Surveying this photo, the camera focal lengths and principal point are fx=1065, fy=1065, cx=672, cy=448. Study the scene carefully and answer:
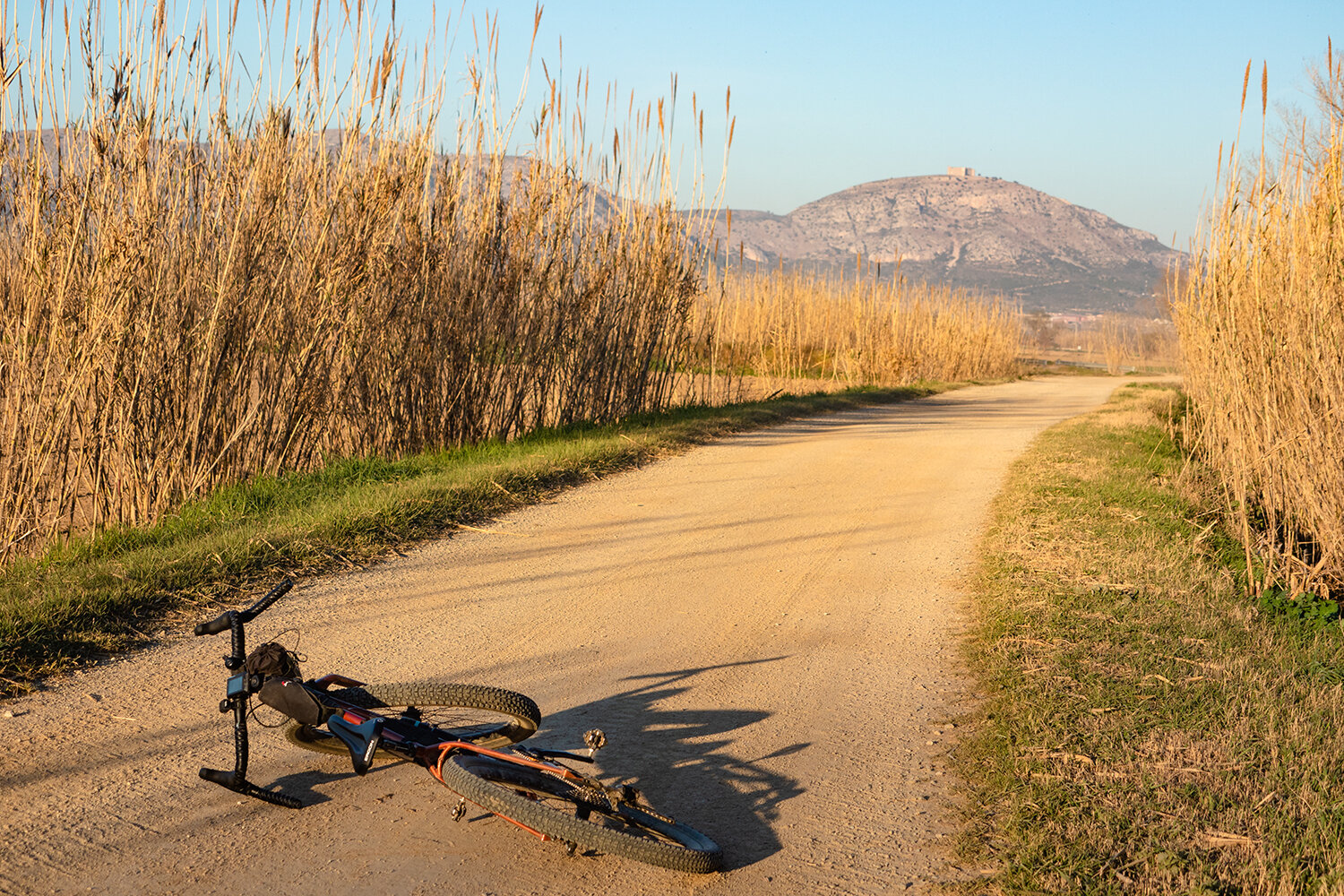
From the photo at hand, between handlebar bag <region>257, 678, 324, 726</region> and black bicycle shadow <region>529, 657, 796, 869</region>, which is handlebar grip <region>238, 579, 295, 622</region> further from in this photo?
black bicycle shadow <region>529, 657, 796, 869</region>

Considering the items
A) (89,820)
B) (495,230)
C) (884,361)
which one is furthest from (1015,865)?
(884,361)

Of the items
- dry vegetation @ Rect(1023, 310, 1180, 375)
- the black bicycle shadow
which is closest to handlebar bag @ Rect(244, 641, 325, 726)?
the black bicycle shadow

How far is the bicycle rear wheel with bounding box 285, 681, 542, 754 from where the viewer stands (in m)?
3.44

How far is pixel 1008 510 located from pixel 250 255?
226 inches

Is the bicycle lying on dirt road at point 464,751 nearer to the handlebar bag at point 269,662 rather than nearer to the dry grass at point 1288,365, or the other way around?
the handlebar bag at point 269,662

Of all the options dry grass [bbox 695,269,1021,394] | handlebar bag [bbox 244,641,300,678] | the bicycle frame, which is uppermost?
dry grass [bbox 695,269,1021,394]

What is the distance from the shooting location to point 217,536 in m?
5.87

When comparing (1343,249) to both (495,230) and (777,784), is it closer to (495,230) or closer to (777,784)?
(777,784)

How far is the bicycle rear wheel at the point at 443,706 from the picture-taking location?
3.44 meters

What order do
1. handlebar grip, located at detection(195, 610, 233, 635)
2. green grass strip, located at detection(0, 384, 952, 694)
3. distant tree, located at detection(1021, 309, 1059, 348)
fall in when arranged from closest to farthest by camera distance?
handlebar grip, located at detection(195, 610, 233, 635) < green grass strip, located at detection(0, 384, 952, 694) < distant tree, located at detection(1021, 309, 1059, 348)

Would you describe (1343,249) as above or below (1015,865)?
above

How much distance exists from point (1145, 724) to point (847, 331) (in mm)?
22537

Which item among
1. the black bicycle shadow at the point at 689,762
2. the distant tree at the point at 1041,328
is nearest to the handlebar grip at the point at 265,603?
the black bicycle shadow at the point at 689,762

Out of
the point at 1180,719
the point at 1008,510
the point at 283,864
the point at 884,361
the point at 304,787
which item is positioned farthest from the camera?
the point at 884,361
